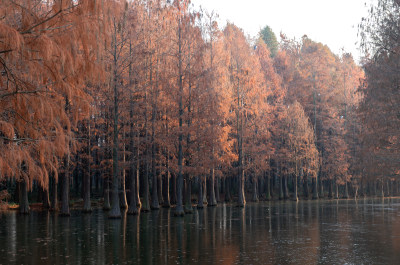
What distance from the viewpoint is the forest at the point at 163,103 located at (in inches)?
342

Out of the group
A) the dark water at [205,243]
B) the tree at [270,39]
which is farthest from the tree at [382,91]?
the tree at [270,39]

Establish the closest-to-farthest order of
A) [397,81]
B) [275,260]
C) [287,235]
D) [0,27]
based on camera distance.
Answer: [0,27] → [275,260] → [287,235] → [397,81]

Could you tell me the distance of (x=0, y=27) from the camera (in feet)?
25.2

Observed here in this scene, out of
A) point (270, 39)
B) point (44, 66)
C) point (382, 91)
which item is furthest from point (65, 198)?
point (270, 39)

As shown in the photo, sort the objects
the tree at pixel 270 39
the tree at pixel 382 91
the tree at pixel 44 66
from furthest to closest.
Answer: the tree at pixel 270 39, the tree at pixel 382 91, the tree at pixel 44 66

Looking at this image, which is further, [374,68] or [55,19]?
[374,68]

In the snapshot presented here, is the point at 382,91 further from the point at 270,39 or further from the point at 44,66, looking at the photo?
the point at 270,39

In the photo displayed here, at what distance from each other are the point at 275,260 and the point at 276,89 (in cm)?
5173

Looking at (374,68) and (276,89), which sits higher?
(276,89)

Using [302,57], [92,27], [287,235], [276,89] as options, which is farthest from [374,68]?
[302,57]

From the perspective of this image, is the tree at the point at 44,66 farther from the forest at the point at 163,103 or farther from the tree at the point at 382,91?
the tree at the point at 382,91

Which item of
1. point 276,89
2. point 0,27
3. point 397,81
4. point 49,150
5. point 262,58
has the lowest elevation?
point 49,150

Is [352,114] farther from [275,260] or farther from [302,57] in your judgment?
[275,260]

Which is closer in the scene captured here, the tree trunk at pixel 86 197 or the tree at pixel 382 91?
the tree at pixel 382 91
